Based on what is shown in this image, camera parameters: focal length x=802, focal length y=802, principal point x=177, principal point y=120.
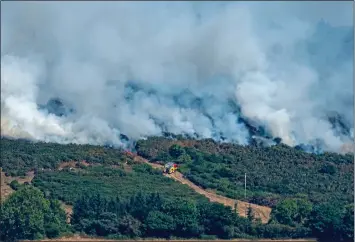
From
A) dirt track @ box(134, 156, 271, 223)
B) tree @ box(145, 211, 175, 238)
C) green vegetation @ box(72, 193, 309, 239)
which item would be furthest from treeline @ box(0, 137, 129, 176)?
tree @ box(145, 211, 175, 238)

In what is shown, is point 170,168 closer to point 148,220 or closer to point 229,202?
point 229,202

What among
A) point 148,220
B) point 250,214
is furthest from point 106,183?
point 250,214

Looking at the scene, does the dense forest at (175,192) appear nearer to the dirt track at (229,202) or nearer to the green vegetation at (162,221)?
the green vegetation at (162,221)

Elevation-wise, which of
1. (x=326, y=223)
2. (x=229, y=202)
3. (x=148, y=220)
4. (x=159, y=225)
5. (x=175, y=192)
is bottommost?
(x=159, y=225)

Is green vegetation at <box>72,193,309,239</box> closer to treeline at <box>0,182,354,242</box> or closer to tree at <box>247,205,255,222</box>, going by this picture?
treeline at <box>0,182,354,242</box>

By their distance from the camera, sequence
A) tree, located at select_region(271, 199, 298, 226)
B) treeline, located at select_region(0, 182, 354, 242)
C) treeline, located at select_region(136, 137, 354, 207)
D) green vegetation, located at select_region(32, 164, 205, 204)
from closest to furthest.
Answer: treeline, located at select_region(0, 182, 354, 242) < tree, located at select_region(271, 199, 298, 226) < green vegetation, located at select_region(32, 164, 205, 204) < treeline, located at select_region(136, 137, 354, 207)
